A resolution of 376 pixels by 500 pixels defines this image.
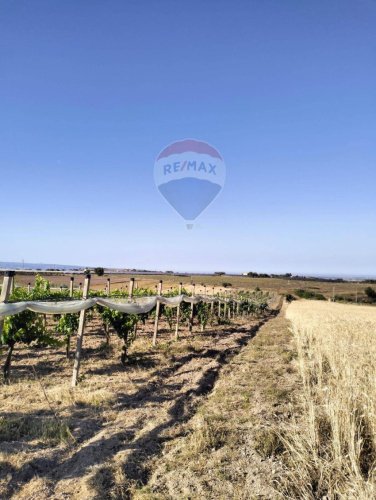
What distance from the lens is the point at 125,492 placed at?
178 inches

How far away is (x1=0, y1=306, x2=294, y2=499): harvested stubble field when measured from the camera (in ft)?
15.6

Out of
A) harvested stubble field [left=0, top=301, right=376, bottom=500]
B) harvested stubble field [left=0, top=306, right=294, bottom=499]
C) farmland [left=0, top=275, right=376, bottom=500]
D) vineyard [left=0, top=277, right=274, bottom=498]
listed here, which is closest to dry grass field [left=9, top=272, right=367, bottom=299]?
vineyard [left=0, top=277, right=274, bottom=498]

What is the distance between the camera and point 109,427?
21.5 feet

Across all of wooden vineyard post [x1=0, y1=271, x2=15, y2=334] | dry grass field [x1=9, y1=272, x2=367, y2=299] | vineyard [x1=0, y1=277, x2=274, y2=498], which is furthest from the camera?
dry grass field [x1=9, y1=272, x2=367, y2=299]

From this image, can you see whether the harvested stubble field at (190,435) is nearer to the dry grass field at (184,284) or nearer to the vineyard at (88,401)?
the vineyard at (88,401)

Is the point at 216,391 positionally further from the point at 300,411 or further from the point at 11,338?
the point at 11,338

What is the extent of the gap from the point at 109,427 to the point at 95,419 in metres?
0.48

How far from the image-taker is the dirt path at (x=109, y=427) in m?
4.70

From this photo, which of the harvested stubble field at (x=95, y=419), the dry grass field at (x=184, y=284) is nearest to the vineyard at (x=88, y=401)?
the harvested stubble field at (x=95, y=419)

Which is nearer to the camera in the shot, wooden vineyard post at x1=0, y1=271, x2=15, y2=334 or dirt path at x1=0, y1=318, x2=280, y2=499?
dirt path at x1=0, y1=318, x2=280, y2=499

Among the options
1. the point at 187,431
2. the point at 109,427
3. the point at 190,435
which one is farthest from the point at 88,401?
the point at 190,435

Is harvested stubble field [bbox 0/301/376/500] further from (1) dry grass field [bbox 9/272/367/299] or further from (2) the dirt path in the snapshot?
(1) dry grass field [bbox 9/272/367/299]

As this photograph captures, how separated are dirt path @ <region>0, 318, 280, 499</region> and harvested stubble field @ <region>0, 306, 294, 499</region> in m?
0.01

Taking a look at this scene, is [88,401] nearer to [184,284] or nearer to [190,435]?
[190,435]
